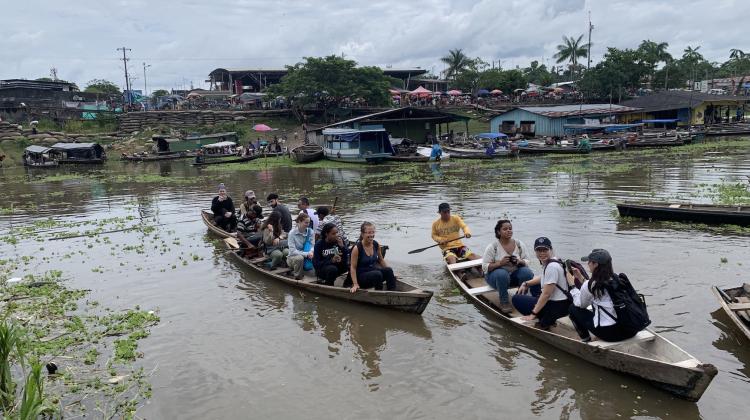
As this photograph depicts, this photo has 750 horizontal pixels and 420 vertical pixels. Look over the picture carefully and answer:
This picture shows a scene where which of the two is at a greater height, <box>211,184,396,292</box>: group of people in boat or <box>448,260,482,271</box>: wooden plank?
<box>211,184,396,292</box>: group of people in boat

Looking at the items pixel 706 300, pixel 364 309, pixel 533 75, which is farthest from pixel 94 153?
pixel 533 75

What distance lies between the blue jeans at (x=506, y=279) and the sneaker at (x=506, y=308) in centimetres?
6

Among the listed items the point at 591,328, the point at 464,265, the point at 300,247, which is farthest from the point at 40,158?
the point at 591,328

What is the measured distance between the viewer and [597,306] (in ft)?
21.1

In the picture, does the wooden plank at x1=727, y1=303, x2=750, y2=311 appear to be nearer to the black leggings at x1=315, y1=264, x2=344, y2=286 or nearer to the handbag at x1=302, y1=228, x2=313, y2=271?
the black leggings at x1=315, y1=264, x2=344, y2=286

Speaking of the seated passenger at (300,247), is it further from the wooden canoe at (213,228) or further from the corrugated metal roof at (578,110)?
the corrugated metal roof at (578,110)

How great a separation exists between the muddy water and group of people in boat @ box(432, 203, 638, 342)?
0.52 meters

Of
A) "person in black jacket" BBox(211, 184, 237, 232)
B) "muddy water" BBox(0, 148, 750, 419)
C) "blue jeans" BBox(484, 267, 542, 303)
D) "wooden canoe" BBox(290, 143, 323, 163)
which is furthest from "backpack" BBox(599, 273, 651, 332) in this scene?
"wooden canoe" BBox(290, 143, 323, 163)

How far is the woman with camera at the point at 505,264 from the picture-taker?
8.43 meters

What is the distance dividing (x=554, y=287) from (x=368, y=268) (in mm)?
3205

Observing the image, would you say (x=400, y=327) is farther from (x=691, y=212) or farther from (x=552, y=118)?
(x=552, y=118)

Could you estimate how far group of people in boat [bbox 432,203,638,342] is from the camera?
247 inches

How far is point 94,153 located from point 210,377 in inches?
1879

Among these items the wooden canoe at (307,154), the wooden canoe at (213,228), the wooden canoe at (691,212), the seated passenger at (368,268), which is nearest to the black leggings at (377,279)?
the seated passenger at (368,268)
